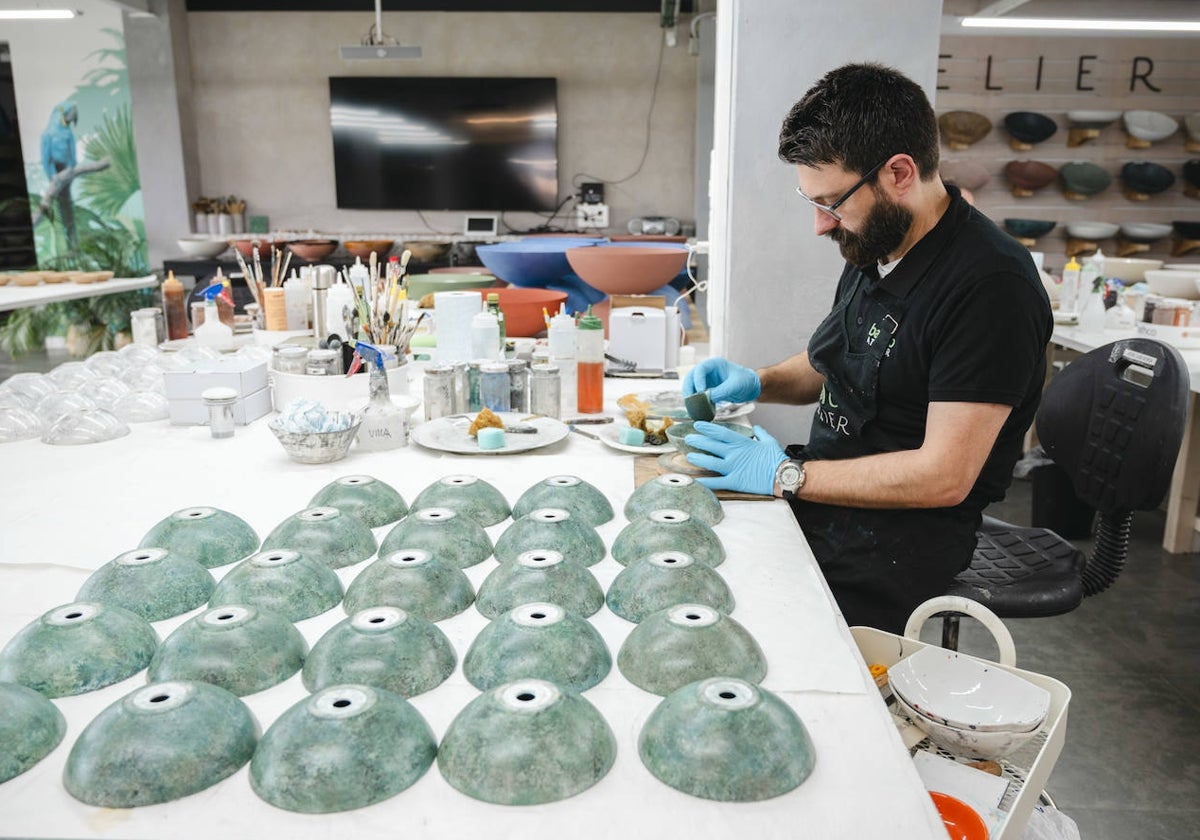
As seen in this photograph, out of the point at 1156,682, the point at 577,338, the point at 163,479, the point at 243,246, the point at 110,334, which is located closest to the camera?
the point at 163,479

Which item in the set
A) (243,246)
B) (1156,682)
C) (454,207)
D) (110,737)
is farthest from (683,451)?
(454,207)

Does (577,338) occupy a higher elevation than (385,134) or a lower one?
lower

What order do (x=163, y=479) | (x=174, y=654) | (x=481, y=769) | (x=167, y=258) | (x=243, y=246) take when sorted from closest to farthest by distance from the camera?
(x=481, y=769)
(x=174, y=654)
(x=163, y=479)
(x=243, y=246)
(x=167, y=258)

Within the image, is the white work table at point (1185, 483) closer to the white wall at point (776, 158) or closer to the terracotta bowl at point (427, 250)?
the white wall at point (776, 158)

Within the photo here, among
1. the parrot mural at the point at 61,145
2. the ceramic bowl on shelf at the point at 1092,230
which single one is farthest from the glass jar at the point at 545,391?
the parrot mural at the point at 61,145

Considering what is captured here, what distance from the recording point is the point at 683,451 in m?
1.95

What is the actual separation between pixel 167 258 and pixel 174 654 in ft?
27.8

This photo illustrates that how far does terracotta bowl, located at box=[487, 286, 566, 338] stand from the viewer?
333 cm

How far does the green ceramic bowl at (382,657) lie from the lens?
3.37 feet

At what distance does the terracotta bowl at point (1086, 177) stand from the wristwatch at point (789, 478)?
701 centimetres

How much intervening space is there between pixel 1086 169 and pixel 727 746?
314 inches

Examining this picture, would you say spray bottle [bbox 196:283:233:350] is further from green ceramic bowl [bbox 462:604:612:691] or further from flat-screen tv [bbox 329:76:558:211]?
flat-screen tv [bbox 329:76:558:211]

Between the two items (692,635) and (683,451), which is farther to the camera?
(683,451)

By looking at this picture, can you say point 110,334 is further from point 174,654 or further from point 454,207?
point 174,654
